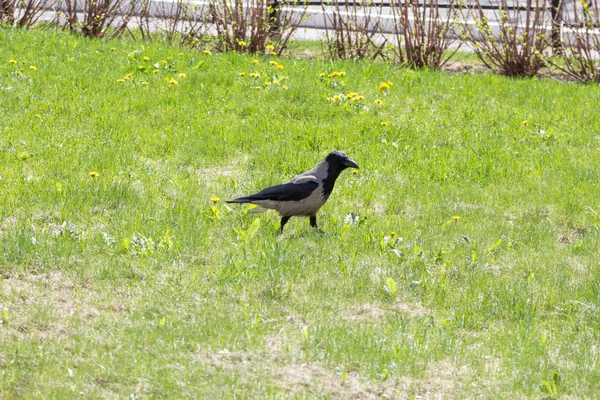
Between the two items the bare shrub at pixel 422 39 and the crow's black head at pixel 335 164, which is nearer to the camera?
the crow's black head at pixel 335 164

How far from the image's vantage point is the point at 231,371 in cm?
468

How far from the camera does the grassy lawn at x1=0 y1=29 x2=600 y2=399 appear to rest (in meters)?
4.77

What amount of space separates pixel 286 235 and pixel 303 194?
1.14ft

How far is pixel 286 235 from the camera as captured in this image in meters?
6.58

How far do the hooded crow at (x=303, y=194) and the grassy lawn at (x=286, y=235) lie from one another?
16 cm

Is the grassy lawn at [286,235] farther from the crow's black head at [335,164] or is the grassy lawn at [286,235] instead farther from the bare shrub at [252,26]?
the bare shrub at [252,26]

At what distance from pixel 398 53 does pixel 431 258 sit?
257 inches

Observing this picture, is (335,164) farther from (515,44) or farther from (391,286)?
(515,44)

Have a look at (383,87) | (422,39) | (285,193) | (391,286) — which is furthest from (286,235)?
(422,39)

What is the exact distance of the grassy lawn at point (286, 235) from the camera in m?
4.77

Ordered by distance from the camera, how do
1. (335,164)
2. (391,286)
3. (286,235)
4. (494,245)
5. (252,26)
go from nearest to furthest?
(391,286), (494,245), (286,235), (335,164), (252,26)

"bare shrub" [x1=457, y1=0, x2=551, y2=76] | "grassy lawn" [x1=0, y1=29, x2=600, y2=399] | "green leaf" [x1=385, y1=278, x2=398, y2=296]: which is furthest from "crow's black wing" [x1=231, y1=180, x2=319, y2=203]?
"bare shrub" [x1=457, y1=0, x2=551, y2=76]

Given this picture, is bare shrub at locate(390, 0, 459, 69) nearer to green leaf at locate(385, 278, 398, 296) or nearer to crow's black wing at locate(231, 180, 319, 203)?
crow's black wing at locate(231, 180, 319, 203)

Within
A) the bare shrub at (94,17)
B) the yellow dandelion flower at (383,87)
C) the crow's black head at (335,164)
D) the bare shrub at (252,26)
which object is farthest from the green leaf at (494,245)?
the bare shrub at (94,17)
